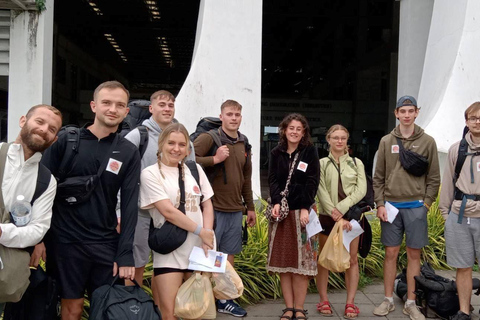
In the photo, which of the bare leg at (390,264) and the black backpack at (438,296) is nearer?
the black backpack at (438,296)

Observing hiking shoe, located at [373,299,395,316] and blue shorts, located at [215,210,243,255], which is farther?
hiking shoe, located at [373,299,395,316]

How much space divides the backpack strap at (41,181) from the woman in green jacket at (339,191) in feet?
8.42

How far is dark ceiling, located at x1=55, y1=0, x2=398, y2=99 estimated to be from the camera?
21531 millimetres

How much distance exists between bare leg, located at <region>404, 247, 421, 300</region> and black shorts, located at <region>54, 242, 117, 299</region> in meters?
2.90

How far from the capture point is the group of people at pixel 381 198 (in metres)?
4.29

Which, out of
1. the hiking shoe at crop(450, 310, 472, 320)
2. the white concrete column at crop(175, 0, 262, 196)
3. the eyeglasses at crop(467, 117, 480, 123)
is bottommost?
the hiking shoe at crop(450, 310, 472, 320)

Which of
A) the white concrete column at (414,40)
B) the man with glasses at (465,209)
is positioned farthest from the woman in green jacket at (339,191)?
the white concrete column at (414,40)

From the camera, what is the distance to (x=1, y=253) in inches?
107

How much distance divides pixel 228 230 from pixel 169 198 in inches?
58.8

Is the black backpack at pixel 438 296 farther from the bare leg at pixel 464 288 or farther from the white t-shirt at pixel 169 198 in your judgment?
the white t-shirt at pixel 169 198

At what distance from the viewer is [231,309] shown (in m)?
4.80

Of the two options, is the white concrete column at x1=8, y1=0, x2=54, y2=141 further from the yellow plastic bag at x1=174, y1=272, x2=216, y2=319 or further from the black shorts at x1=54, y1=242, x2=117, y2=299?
the yellow plastic bag at x1=174, y1=272, x2=216, y2=319

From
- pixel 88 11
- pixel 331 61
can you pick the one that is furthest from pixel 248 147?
pixel 331 61

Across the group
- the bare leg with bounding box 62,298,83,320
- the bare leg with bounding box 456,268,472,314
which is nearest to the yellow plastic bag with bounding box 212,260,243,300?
the bare leg with bounding box 62,298,83,320
